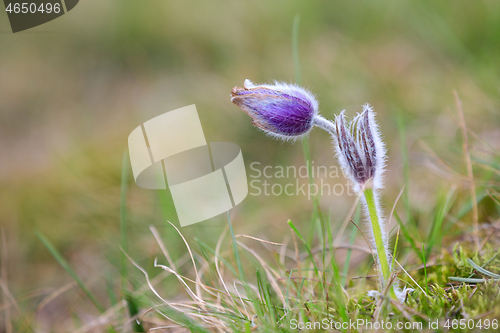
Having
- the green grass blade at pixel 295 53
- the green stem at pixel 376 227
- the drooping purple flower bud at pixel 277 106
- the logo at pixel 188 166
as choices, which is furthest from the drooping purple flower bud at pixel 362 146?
the logo at pixel 188 166

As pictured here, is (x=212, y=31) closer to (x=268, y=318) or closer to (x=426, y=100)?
(x=426, y=100)

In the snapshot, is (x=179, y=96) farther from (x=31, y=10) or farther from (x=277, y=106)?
(x=277, y=106)

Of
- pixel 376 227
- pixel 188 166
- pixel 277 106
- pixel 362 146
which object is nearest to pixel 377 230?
pixel 376 227

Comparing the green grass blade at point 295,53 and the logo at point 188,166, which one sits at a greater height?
the green grass blade at point 295,53

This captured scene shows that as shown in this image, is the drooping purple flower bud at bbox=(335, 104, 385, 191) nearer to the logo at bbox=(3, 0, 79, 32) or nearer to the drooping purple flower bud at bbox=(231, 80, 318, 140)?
the drooping purple flower bud at bbox=(231, 80, 318, 140)

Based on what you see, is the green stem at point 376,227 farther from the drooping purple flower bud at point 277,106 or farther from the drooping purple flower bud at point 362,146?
the drooping purple flower bud at point 277,106

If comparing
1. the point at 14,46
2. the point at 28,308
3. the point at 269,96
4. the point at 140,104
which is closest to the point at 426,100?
the point at 269,96

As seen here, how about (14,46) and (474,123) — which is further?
(14,46)
